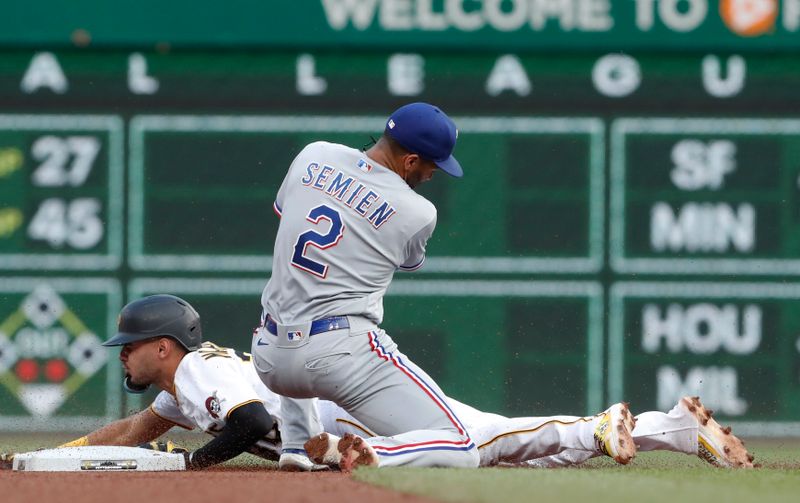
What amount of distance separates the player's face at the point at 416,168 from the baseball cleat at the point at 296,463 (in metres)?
1.07

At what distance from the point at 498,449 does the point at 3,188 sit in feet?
10.8

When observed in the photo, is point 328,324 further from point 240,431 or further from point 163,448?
point 163,448

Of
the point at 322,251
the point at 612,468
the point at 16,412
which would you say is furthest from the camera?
the point at 16,412

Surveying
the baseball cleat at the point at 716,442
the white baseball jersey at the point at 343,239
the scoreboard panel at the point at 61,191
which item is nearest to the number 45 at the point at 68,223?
the scoreboard panel at the point at 61,191

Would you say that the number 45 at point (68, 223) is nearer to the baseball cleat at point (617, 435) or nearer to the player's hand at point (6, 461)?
the player's hand at point (6, 461)

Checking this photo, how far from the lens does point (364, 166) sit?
564cm

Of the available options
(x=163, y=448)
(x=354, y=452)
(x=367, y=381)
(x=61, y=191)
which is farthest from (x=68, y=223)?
(x=354, y=452)

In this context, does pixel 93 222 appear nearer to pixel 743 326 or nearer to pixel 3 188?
pixel 3 188

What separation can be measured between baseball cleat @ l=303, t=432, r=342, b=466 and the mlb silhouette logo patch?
964 millimetres

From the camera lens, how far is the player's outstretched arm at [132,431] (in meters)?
6.18

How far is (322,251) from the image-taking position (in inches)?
217

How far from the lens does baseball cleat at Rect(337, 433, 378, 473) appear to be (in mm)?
5204

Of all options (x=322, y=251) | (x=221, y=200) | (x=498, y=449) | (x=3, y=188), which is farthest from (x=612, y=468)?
(x=3, y=188)

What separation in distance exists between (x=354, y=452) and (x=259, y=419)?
437 mm
